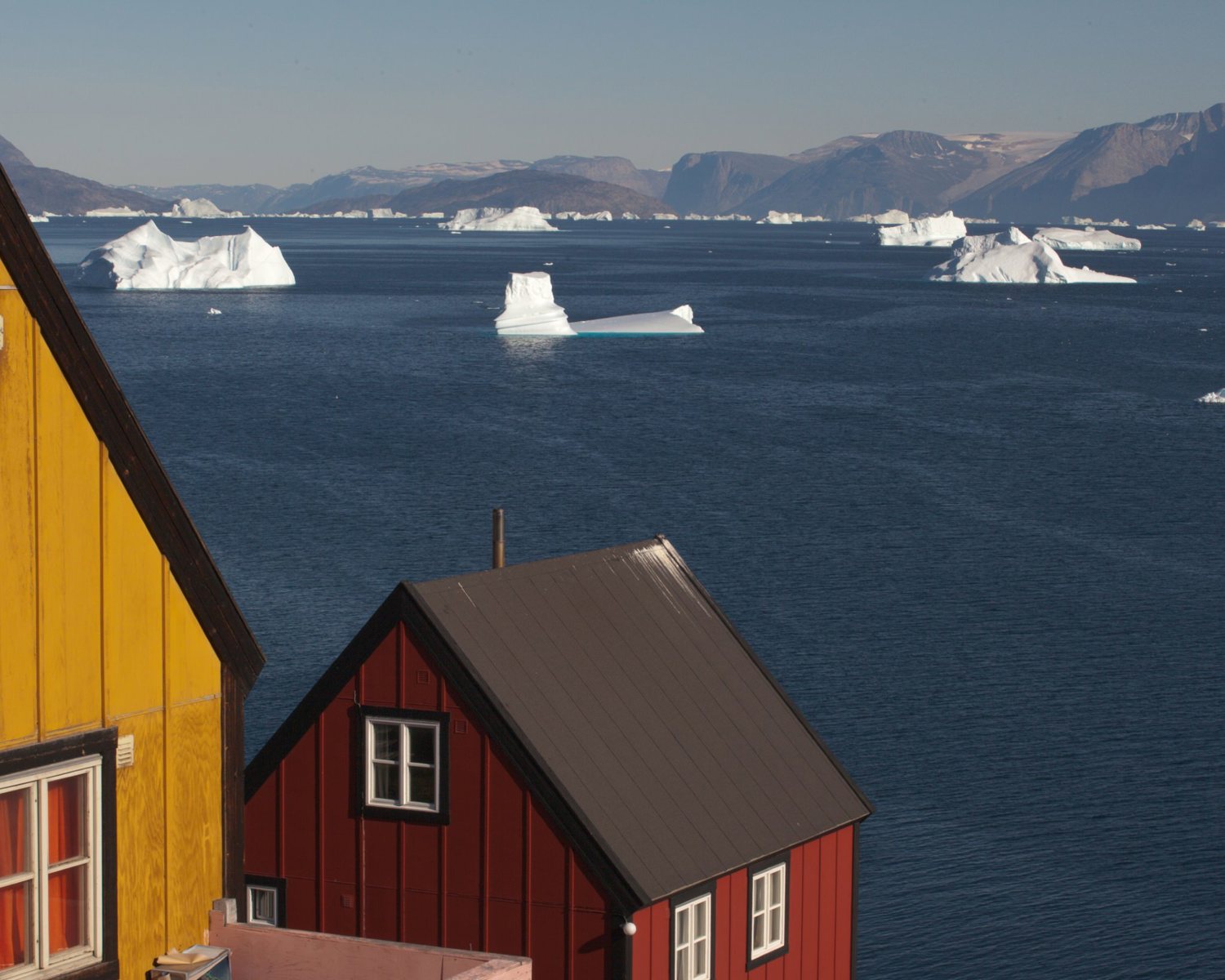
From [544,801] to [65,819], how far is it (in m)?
6.48

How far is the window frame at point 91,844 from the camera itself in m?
7.12

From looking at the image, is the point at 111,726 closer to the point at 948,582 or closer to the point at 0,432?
the point at 0,432

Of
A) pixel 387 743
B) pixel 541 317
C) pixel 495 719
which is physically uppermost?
pixel 541 317

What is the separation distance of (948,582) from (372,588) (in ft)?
52.9

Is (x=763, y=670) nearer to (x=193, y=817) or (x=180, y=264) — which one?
(x=193, y=817)

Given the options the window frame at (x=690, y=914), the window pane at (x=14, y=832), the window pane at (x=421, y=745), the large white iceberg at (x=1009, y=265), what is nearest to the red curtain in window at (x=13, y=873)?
the window pane at (x=14, y=832)

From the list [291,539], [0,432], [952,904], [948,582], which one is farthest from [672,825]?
[291,539]

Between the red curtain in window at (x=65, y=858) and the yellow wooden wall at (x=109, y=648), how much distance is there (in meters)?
0.18

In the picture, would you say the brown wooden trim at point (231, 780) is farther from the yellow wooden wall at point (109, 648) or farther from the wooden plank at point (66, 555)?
the wooden plank at point (66, 555)

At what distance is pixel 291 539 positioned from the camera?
5375 centimetres

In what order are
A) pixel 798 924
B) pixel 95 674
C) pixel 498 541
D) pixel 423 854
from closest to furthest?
pixel 95 674 < pixel 423 854 < pixel 798 924 < pixel 498 541

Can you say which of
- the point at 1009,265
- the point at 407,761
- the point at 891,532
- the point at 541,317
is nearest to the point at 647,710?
the point at 407,761

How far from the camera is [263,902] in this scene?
1457 centimetres

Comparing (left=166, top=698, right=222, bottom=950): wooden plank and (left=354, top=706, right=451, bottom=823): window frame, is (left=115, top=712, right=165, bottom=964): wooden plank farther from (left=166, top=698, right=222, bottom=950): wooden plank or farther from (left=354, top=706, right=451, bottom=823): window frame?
(left=354, top=706, right=451, bottom=823): window frame
